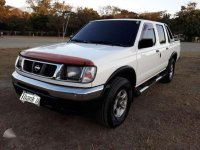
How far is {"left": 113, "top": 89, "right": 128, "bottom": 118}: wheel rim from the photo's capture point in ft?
12.6

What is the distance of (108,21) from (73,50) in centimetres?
167

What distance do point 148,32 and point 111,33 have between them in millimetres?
826

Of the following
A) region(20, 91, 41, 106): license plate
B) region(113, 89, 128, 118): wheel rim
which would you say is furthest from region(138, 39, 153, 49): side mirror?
region(20, 91, 41, 106): license plate

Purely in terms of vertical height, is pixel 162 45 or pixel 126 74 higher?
pixel 162 45

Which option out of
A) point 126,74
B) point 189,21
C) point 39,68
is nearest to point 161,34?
point 126,74

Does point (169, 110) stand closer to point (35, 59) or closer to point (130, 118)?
point (130, 118)

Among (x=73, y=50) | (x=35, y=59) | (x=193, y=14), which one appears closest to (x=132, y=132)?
(x=73, y=50)

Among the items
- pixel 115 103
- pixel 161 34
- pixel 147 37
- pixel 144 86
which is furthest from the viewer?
pixel 161 34

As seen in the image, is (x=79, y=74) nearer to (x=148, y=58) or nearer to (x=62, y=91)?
(x=62, y=91)

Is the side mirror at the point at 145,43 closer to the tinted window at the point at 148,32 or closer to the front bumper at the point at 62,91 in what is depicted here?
the tinted window at the point at 148,32

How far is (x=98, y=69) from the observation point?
10.6 ft

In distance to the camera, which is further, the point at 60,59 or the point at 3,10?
the point at 3,10

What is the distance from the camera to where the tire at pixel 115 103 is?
348 cm

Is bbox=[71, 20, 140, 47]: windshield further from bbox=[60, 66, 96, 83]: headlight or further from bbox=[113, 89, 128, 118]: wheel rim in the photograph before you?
bbox=[60, 66, 96, 83]: headlight
